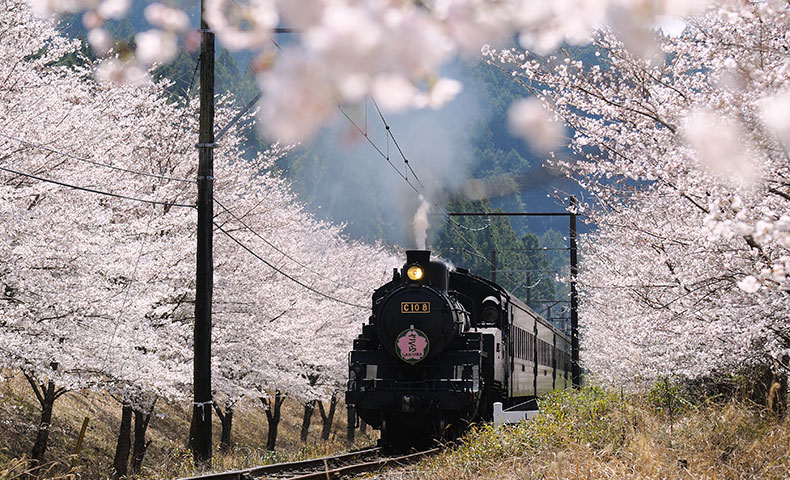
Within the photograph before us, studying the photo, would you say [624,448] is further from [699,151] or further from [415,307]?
[415,307]

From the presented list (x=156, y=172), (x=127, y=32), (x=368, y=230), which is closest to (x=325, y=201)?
(x=368, y=230)

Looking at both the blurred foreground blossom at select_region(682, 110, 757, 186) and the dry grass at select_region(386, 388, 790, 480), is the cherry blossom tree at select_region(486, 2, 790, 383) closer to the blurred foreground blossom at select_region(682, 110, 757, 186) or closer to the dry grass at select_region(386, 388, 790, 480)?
the blurred foreground blossom at select_region(682, 110, 757, 186)

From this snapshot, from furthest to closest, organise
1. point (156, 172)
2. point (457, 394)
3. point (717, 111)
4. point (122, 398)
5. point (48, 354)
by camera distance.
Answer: point (156, 172)
point (122, 398)
point (457, 394)
point (48, 354)
point (717, 111)

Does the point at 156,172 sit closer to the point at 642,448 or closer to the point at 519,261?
the point at 642,448

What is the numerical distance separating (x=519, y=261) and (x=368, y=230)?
5326cm

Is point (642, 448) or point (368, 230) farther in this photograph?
point (368, 230)

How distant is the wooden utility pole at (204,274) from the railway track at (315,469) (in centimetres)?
128

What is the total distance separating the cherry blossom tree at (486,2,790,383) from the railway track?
12.6 feet

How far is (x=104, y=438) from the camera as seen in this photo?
21.2m

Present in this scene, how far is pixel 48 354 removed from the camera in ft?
38.0

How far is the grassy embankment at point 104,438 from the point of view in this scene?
11925mm

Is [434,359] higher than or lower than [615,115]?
Result: lower

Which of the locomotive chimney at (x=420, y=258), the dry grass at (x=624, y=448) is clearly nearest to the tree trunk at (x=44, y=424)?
the locomotive chimney at (x=420, y=258)

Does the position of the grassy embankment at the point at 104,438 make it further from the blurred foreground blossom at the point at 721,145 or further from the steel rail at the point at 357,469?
the blurred foreground blossom at the point at 721,145
